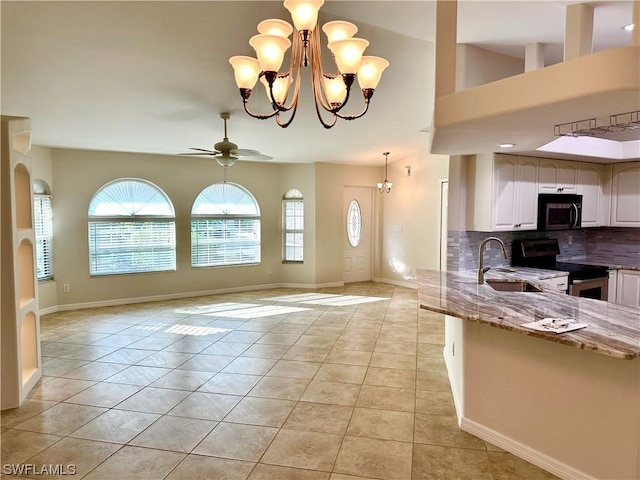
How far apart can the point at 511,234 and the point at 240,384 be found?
11.0 feet

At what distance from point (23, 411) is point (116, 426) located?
856 mm

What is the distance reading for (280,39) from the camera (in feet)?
6.91

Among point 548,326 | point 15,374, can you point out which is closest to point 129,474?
point 15,374

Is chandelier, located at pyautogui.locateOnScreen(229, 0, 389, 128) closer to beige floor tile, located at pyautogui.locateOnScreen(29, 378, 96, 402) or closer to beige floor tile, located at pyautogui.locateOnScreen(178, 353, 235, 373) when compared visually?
beige floor tile, located at pyautogui.locateOnScreen(178, 353, 235, 373)

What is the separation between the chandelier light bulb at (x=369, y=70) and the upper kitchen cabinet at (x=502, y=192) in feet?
6.39

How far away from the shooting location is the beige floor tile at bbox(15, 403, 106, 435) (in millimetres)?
2748

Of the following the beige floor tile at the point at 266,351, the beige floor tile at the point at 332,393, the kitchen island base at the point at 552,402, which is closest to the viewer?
the kitchen island base at the point at 552,402

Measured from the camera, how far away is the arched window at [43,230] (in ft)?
18.8

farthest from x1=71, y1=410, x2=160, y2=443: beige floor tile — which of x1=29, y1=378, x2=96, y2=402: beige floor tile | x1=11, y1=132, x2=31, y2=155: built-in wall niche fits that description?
x1=11, y1=132, x2=31, y2=155: built-in wall niche

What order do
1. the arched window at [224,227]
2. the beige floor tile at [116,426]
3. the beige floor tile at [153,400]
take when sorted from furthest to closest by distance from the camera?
1. the arched window at [224,227]
2. the beige floor tile at [153,400]
3. the beige floor tile at [116,426]

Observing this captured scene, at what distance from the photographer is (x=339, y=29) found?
2295 millimetres

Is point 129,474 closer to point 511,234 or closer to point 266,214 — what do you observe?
point 511,234

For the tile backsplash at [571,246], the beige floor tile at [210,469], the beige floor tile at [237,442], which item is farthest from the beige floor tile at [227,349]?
the tile backsplash at [571,246]

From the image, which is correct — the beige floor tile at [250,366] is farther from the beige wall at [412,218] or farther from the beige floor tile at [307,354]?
the beige wall at [412,218]
